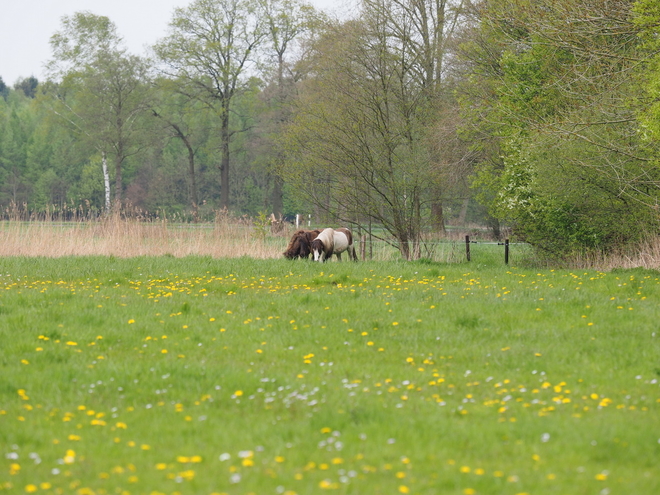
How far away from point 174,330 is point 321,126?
14522 mm

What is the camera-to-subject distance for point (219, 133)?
57969mm

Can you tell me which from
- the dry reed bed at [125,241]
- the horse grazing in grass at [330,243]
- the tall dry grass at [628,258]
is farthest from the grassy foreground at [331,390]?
the dry reed bed at [125,241]

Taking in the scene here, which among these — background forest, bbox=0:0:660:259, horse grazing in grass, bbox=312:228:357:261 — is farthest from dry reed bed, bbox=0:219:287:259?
horse grazing in grass, bbox=312:228:357:261

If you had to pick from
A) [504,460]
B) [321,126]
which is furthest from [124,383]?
[321,126]

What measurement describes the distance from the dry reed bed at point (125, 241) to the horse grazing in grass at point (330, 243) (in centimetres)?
172

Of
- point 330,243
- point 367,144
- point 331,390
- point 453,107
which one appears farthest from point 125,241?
point 331,390

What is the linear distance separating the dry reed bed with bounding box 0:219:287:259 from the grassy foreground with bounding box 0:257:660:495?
7.87 m

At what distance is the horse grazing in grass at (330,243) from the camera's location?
20.8 meters

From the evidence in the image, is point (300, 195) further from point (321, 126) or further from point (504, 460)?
point (504, 460)

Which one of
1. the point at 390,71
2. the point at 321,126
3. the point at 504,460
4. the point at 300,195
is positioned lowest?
the point at 504,460

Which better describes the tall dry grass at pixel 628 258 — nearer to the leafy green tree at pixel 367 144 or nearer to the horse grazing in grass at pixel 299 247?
the leafy green tree at pixel 367 144

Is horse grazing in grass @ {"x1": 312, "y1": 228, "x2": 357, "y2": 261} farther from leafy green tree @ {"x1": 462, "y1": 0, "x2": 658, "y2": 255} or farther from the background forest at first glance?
leafy green tree @ {"x1": 462, "y1": 0, "x2": 658, "y2": 255}

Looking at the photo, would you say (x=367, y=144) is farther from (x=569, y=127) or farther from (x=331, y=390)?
(x=331, y=390)

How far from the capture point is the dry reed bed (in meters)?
21.4
